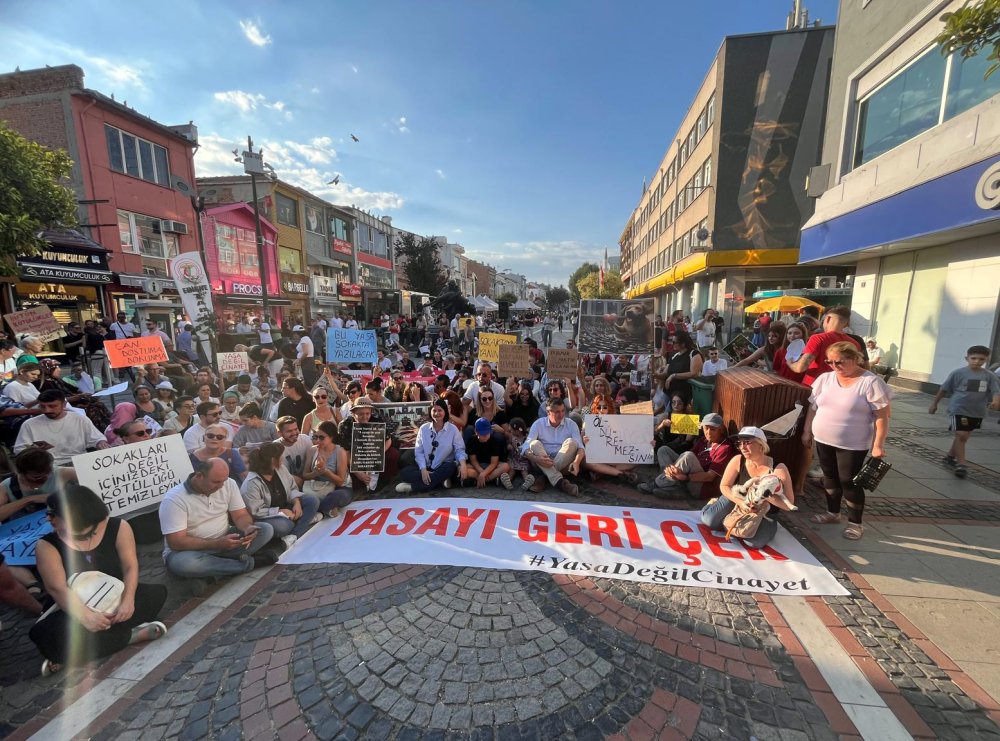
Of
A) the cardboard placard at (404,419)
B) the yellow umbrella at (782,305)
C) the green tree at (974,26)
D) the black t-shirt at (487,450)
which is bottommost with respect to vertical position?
the black t-shirt at (487,450)

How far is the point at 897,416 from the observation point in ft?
27.3

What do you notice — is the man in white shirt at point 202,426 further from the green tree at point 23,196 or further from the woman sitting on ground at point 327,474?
the green tree at point 23,196

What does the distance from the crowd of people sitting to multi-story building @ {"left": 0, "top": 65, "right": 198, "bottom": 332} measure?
33.6ft

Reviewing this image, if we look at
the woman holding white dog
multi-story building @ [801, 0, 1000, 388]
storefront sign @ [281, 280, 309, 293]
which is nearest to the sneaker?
the woman holding white dog

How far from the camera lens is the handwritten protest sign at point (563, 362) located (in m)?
7.80

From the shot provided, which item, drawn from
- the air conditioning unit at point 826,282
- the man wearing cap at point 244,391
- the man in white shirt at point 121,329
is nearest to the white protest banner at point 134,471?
the man wearing cap at point 244,391

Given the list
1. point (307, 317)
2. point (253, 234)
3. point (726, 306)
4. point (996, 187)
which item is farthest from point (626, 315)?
point (307, 317)

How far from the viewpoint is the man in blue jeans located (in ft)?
11.7

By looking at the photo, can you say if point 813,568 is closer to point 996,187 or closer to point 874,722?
point 874,722

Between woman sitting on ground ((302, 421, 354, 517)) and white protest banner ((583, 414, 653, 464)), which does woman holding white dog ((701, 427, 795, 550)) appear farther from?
woman sitting on ground ((302, 421, 354, 517))

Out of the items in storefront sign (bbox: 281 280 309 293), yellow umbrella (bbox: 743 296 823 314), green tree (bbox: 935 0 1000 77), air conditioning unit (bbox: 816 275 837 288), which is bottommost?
yellow umbrella (bbox: 743 296 823 314)

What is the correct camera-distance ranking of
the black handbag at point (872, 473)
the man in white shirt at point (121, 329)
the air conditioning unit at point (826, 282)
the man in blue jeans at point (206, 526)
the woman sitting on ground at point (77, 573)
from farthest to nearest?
1. the air conditioning unit at point (826, 282)
2. the man in white shirt at point (121, 329)
3. the black handbag at point (872, 473)
4. the man in blue jeans at point (206, 526)
5. the woman sitting on ground at point (77, 573)

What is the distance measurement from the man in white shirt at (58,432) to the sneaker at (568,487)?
5.49m

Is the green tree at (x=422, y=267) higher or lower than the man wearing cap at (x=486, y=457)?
higher
